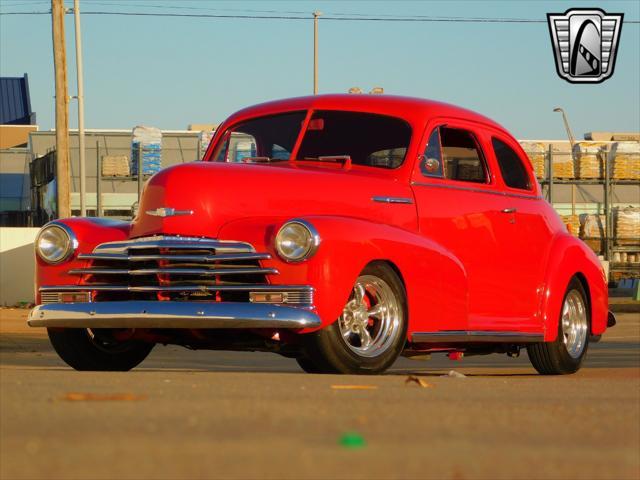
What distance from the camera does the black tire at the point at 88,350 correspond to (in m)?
8.80

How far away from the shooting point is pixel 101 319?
25.6ft

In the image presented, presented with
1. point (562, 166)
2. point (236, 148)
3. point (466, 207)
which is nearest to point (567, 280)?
point (466, 207)

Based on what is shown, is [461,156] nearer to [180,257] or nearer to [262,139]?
[262,139]

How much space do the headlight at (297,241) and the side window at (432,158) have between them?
165 cm

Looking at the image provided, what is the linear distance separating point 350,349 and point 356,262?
1.73ft

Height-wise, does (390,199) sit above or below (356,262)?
above

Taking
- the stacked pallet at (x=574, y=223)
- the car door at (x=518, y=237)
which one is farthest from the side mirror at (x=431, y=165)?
the stacked pallet at (x=574, y=223)

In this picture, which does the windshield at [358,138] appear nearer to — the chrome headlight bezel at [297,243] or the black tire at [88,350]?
the chrome headlight bezel at [297,243]

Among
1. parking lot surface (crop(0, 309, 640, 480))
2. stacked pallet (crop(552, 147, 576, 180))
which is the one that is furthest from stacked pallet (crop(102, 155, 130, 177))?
parking lot surface (crop(0, 309, 640, 480))

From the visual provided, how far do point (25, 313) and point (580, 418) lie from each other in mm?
21406

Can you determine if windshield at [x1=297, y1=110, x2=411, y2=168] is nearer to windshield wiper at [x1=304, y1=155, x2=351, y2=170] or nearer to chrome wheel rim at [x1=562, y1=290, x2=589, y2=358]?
windshield wiper at [x1=304, y1=155, x2=351, y2=170]

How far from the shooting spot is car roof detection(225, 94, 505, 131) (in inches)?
360

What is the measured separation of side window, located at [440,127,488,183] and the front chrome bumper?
7.58 feet

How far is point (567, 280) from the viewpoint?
33.3 feet
